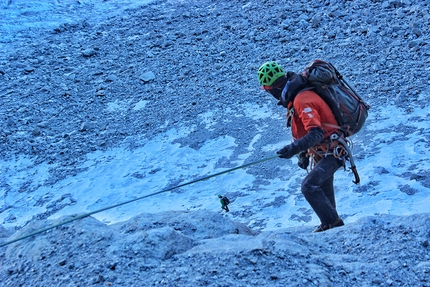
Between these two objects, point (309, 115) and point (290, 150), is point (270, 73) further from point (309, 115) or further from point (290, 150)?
point (290, 150)

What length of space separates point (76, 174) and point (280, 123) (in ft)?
12.9

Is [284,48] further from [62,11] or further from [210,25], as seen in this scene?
[62,11]

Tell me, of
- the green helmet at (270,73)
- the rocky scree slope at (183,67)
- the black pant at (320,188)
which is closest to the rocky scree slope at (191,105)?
the rocky scree slope at (183,67)

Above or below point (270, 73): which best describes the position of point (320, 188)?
below

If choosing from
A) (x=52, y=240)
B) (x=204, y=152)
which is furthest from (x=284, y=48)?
(x=52, y=240)

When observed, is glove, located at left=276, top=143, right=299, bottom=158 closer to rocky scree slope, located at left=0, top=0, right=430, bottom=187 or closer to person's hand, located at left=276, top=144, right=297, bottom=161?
person's hand, located at left=276, top=144, right=297, bottom=161

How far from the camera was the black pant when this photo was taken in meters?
4.73

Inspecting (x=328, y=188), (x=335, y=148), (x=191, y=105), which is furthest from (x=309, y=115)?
(x=191, y=105)

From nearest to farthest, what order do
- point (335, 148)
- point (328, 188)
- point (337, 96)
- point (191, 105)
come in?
point (337, 96)
point (335, 148)
point (328, 188)
point (191, 105)

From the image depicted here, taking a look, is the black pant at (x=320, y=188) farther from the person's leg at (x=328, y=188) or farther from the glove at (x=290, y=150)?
the glove at (x=290, y=150)

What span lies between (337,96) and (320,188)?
958mm

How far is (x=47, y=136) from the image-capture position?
387 inches

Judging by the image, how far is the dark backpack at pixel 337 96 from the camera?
4.51 metres

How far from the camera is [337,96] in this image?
181 inches
